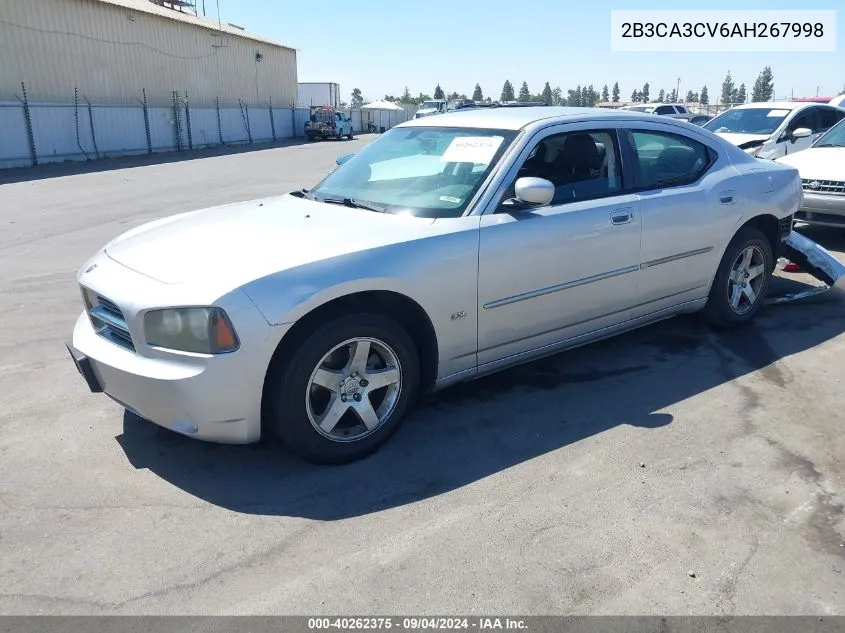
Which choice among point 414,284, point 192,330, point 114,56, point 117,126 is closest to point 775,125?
point 414,284

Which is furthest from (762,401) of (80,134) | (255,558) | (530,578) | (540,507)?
(80,134)

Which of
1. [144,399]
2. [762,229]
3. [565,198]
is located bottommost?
[144,399]

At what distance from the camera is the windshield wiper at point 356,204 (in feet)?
13.0

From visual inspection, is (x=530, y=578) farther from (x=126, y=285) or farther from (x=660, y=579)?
(x=126, y=285)

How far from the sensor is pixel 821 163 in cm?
824

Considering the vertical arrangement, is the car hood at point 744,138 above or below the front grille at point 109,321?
above

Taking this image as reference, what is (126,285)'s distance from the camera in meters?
3.33

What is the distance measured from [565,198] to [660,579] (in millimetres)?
2315

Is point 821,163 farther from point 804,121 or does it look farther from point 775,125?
point 804,121

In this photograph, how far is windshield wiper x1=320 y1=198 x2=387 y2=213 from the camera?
3974 millimetres

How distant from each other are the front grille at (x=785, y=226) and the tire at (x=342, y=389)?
3489 mm

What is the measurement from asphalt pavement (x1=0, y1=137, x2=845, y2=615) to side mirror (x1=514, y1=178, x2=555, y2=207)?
1217 millimetres

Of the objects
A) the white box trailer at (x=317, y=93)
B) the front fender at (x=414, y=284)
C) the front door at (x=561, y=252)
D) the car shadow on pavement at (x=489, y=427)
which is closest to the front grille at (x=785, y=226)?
the car shadow on pavement at (x=489, y=427)

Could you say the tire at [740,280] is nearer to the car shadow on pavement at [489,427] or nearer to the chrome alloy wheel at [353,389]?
the car shadow on pavement at [489,427]
